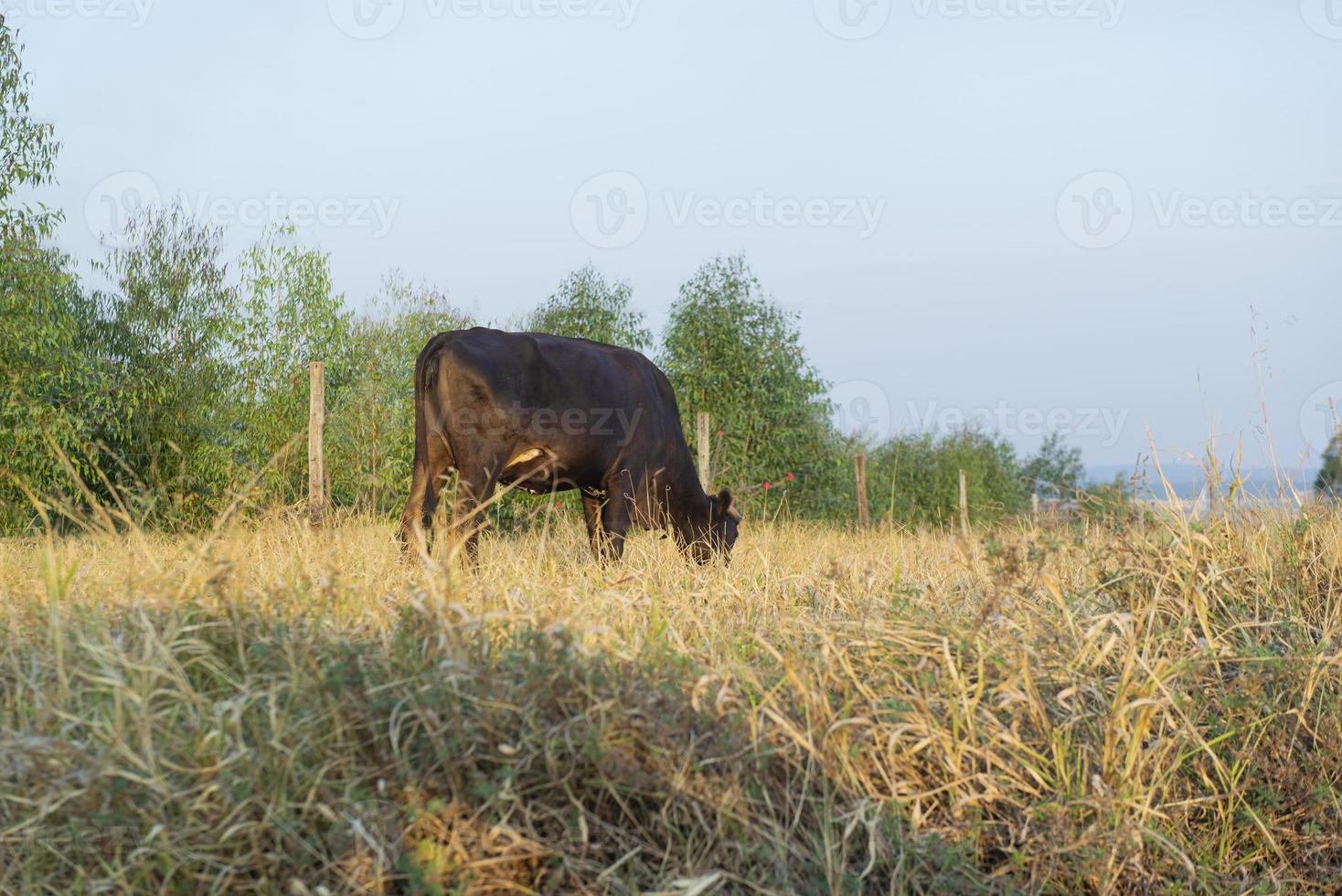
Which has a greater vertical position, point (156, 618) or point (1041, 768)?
point (156, 618)

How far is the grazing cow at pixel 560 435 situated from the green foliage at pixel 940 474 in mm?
19193

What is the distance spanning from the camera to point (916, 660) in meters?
4.08

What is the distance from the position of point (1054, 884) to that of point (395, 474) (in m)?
13.7

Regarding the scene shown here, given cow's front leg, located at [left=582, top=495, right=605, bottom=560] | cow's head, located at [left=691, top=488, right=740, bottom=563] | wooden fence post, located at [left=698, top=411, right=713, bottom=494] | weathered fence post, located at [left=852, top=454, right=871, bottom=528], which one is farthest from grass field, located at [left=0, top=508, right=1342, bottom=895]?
weathered fence post, located at [left=852, top=454, right=871, bottom=528]

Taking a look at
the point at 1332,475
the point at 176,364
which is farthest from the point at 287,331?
the point at 1332,475

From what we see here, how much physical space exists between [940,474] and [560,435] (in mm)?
24814

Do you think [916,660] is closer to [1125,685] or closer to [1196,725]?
[1125,685]

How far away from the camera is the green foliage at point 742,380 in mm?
18562

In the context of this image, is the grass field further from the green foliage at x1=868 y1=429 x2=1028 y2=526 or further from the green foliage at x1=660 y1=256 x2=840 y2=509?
the green foliage at x1=868 y1=429 x2=1028 y2=526

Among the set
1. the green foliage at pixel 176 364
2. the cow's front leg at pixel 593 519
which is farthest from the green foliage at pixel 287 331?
the cow's front leg at pixel 593 519

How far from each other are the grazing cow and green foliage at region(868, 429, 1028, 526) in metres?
19.2

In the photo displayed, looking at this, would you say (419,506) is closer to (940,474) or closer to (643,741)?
(643,741)

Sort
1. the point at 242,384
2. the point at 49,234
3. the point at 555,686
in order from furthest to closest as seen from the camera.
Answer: the point at 242,384 → the point at 49,234 → the point at 555,686

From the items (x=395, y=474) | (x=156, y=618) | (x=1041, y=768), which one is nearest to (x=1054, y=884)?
(x=1041, y=768)
